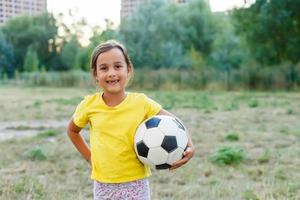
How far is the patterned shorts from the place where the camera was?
8.54 feet

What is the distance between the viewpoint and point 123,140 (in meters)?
2.59

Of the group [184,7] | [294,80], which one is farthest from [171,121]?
[184,7]

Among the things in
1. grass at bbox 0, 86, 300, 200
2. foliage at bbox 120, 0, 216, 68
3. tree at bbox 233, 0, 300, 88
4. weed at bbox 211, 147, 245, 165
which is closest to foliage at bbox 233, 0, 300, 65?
tree at bbox 233, 0, 300, 88

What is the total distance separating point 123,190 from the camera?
102 inches

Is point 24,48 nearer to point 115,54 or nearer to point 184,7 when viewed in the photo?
point 184,7

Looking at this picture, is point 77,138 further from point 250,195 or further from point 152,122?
point 250,195

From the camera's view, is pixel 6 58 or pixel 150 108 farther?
pixel 6 58

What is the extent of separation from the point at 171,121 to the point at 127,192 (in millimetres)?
435

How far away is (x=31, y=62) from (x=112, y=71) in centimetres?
4812

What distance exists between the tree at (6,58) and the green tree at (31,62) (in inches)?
66.8

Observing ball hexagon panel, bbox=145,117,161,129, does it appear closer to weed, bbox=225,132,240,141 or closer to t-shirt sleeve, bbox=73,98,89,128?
t-shirt sleeve, bbox=73,98,89,128

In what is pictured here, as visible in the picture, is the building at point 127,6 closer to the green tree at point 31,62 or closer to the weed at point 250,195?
the green tree at point 31,62

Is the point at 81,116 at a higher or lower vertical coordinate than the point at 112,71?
lower

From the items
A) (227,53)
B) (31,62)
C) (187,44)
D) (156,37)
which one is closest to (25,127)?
(156,37)
